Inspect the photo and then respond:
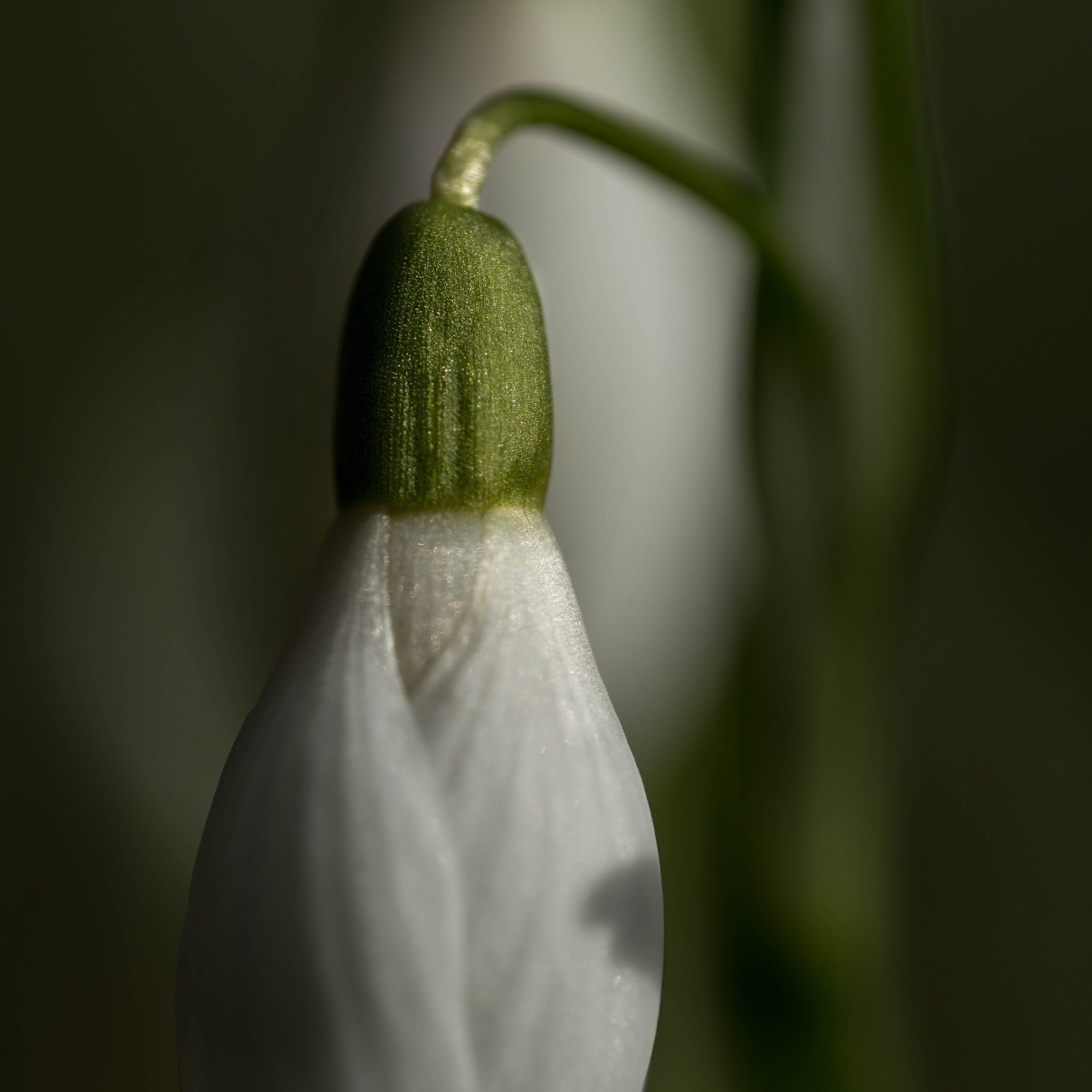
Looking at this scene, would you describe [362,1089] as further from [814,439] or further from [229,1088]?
[814,439]

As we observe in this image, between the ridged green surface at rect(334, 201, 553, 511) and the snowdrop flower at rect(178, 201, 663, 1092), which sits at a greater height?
the ridged green surface at rect(334, 201, 553, 511)

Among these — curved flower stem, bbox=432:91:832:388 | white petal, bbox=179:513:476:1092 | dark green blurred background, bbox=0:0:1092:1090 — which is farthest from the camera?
dark green blurred background, bbox=0:0:1092:1090

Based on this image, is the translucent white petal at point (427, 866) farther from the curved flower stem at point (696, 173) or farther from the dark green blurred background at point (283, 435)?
the dark green blurred background at point (283, 435)

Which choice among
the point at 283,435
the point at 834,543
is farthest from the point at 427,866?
the point at 283,435

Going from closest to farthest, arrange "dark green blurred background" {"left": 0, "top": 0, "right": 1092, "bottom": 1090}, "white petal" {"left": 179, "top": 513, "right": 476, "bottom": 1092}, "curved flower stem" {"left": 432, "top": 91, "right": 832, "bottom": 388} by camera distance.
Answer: "white petal" {"left": 179, "top": 513, "right": 476, "bottom": 1092} < "curved flower stem" {"left": 432, "top": 91, "right": 832, "bottom": 388} < "dark green blurred background" {"left": 0, "top": 0, "right": 1092, "bottom": 1090}

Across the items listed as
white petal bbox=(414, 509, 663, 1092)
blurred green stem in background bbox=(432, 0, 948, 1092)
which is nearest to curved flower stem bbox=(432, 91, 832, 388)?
blurred green stem in background bbox=(432, 0, 948, 1092)

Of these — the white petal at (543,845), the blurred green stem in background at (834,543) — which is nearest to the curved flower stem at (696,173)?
the blurred green stem in background at (834,543)

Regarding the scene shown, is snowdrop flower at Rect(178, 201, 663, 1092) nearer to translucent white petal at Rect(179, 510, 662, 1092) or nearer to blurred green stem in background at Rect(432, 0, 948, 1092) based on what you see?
translucent white petal at Rect(179, 510, 662, 1092)

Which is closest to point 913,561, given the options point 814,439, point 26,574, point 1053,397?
point 814,439
